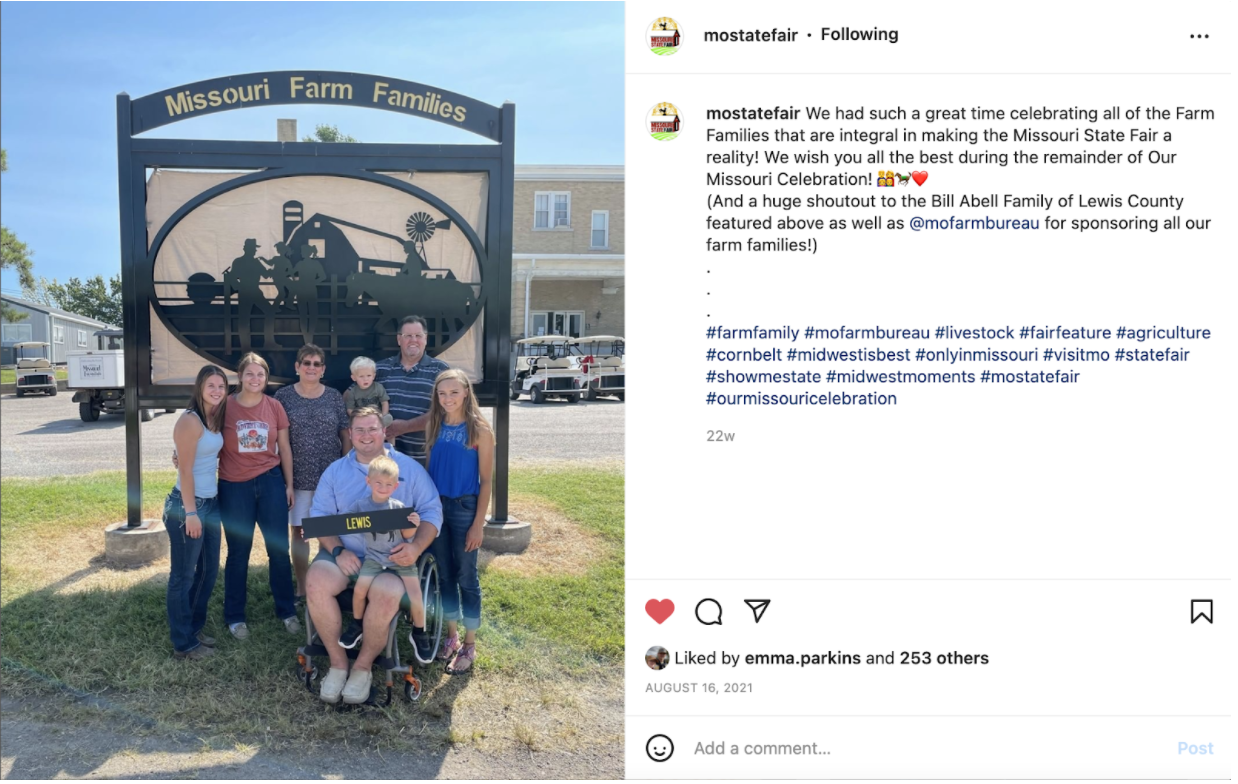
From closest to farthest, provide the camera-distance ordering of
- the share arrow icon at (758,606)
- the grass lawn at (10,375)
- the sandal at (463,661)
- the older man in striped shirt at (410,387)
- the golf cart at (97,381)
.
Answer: the share arrow icon at (758,606)
the sandal at (463,661)
the older man in striped shirt at (410,387)
the golf cart at (97,381)
the grass lawn at (10,375)

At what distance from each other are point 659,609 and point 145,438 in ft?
38.0

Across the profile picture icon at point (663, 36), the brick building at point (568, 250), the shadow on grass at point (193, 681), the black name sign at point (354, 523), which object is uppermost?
the brick building at point (568, 250)

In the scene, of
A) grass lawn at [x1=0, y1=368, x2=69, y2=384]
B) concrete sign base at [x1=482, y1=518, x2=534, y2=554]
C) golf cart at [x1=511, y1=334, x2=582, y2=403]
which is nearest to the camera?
concrete sign base at [x1=482, y1=518, x2=534, y2=554]

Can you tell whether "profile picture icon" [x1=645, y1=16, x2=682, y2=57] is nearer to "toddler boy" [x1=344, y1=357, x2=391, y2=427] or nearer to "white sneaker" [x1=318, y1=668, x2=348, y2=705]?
"toddler boy" [x1=344, y1=357, x2=391, y2=427]

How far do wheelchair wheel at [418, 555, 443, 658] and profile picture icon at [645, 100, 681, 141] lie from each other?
7.57 ft

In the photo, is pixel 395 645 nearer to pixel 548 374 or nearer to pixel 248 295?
pixel 248 295

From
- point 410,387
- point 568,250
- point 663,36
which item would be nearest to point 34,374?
point 568,250

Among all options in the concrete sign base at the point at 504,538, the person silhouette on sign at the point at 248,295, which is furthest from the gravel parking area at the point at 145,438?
the person silhouette on sign at the point at 248,295

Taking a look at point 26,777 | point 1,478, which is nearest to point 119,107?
point 26,777

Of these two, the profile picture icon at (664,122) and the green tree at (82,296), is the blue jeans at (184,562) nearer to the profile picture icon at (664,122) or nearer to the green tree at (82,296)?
the profile picture icon at (664,122)

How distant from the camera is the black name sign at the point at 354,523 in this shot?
137 inches

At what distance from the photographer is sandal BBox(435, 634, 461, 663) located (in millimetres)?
4062

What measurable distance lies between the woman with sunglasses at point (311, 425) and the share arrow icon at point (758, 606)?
2.45m

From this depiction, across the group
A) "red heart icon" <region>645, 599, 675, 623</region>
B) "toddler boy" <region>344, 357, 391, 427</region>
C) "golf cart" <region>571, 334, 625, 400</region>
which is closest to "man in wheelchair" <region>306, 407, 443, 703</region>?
"toddler boy" <region>344, 357, 391, 427</region>
